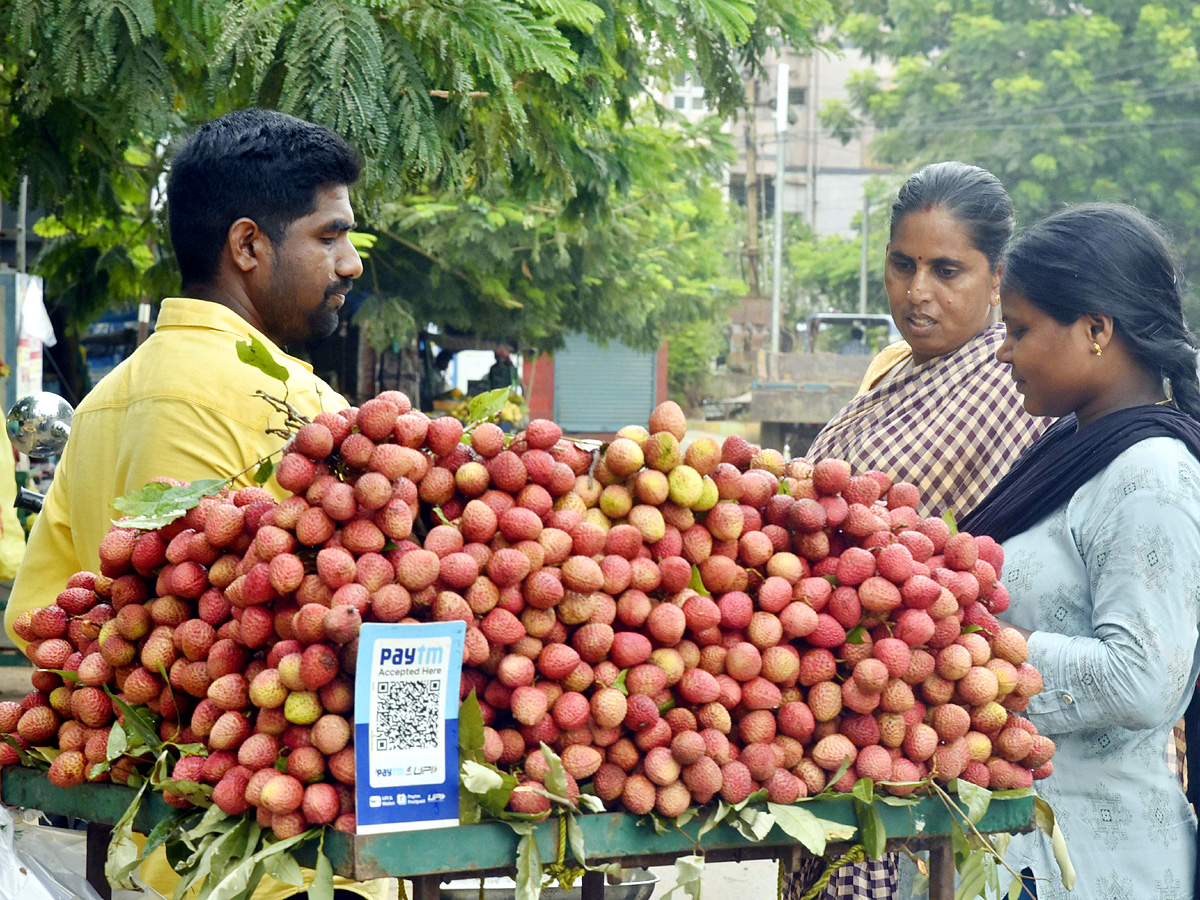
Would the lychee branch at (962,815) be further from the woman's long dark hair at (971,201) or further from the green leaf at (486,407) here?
the woman's long dark hair at (971,201)

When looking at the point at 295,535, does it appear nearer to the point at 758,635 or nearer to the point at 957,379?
the point at 758,635

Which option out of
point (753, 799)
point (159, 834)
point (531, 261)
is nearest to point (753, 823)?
point (753, 799)

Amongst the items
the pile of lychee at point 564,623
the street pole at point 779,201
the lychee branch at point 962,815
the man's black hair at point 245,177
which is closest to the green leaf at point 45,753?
the pile of lychee at point 564,623

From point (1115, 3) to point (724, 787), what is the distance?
24.4 meters

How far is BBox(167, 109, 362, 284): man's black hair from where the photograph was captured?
6.95 feet

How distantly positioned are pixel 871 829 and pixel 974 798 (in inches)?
6.2

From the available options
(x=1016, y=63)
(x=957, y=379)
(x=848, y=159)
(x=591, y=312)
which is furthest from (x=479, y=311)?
(x=848, y=159)

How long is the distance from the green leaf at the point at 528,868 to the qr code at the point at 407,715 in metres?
0.17

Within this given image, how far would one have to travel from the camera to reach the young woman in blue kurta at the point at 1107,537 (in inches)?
74.0

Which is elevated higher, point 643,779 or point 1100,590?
point 1100,590

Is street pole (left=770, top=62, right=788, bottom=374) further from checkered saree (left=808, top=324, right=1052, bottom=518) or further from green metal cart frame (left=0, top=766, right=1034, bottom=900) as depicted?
green metal cart frame (left=0, top=766, right=1034, bottom=900)

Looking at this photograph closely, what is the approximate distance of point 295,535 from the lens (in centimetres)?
154

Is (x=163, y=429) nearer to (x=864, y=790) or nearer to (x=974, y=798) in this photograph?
(x=864, y=790)

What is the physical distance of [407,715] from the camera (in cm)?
146
